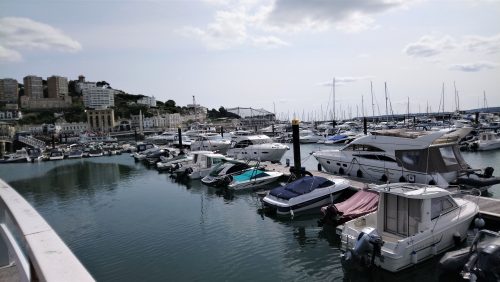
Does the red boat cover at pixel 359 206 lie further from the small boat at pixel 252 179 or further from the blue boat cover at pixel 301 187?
the small boat at pixel 252 179

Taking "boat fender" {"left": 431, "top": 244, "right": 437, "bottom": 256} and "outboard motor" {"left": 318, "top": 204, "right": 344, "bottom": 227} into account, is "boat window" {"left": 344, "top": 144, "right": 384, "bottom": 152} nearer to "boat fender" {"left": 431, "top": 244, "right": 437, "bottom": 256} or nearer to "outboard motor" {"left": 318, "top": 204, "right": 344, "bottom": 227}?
"outboard motor" {"left": 318, "top": 204, "right": 344, "bottom": 227}

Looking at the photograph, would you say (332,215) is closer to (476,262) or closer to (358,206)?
(358,206)

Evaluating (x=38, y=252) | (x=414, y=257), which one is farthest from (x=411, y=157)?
(x=38, y=252)

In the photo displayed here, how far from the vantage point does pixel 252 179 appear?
2853 cm

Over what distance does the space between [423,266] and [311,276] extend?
3.89 meters

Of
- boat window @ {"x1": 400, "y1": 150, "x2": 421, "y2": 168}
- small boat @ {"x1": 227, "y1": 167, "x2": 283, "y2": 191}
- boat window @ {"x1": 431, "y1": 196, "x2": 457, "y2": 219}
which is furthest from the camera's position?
small boat @ {"x1": 227, "y1": 167, "x2": 283, "y2": 191}

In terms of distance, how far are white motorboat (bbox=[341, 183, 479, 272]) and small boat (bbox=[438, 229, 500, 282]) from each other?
41.9 inches

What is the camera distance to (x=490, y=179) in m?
21.5

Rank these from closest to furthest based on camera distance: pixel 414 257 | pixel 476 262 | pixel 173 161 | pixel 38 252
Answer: pixel 38 252
pixel 476 262
pixel 414 257
pixel 173 161

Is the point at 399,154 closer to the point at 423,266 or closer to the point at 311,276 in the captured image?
the point at 423,266

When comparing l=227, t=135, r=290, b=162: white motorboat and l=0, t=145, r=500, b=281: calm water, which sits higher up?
l=227, t=135, r=290, b=162: white motorboat

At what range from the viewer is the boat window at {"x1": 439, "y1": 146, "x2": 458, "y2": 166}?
22344 millimetres

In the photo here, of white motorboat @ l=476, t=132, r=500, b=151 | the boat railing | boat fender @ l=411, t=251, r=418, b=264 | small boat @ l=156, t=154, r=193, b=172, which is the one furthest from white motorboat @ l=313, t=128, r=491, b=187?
white motorboat @ l=476, t=132, r=500, b=151

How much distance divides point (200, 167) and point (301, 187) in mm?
17309
